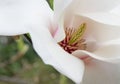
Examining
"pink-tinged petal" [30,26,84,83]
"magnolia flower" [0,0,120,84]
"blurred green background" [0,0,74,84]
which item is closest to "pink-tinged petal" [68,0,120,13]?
"magnolia flower" [0,0,120,84]

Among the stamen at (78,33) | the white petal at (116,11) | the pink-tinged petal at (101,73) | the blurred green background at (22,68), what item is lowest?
the blurred green background at (22,68)

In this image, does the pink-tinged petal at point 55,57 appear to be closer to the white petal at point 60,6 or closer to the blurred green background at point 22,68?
the white petal at point 60,6

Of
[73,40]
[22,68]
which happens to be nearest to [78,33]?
[73,40]

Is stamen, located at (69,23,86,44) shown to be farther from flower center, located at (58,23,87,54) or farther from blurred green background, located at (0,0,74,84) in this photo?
blurred green background, located at (0,0,74,84)

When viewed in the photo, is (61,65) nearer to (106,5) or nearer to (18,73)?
(106,5)

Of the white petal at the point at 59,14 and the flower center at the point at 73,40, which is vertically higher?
the white petal at the point at 59,14

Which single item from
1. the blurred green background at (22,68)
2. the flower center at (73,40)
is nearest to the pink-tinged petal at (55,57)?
the flower center at (73,40)

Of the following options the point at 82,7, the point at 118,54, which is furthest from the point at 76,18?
the point at 118,54
